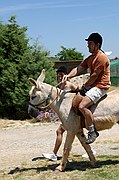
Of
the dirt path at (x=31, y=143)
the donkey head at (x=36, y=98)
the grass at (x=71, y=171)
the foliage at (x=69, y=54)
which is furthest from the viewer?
the foliage at (x=69, y=54)

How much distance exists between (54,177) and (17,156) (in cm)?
274

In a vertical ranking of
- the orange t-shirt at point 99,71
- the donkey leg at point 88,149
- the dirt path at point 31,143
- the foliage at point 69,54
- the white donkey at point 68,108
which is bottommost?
the dirt path at point 31,143

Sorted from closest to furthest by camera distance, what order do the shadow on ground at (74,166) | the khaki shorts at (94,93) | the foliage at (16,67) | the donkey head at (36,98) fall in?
the khaki shorts at (94,93), the donkey head at (36,98), the shadow on ground at (74,166), the foliage at (16,67)

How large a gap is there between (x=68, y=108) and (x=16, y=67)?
11.1m

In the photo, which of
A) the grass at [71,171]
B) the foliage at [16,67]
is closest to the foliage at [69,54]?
the foliage at [16,67]

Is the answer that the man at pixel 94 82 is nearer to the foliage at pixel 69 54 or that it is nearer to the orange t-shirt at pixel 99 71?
the orange t-shirt at pixel 99 71

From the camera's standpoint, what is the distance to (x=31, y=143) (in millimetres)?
11898

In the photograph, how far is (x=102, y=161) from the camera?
858 cm

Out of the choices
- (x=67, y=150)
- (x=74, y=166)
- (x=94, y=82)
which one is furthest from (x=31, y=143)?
(x=94, y=82)

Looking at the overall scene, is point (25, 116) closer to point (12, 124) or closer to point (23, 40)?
point (12, 124)

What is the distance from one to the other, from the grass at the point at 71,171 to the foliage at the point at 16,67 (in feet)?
31.6

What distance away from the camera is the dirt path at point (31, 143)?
9.87 metres

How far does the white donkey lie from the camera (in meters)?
7.79

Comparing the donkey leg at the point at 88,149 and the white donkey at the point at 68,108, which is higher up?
the white donkey at the point at 68,108
